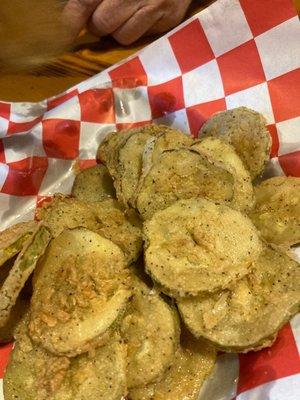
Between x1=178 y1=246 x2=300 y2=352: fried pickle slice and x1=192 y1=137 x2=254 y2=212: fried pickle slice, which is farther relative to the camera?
x1=192 y1=137 x2=254 y2=212: fried pickle slice

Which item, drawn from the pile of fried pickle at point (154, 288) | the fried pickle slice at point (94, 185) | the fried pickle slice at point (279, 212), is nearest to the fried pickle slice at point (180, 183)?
the pile of fried pickle at point (154, 288)

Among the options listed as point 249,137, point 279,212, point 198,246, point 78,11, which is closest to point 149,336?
point 198,246

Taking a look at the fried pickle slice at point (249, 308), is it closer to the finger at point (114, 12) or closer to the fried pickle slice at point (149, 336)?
the fried pickle slice at point (149, 336)

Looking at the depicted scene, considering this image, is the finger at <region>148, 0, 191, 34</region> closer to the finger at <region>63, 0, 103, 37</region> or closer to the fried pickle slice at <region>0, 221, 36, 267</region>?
the finger at <region>63, 0, 103, 37</region>

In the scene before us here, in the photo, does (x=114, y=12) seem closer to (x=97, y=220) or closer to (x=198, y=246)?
(x=97, y=220)

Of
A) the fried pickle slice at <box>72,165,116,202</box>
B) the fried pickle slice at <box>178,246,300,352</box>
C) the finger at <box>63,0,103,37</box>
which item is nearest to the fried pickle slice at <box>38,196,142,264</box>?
the fried pickle slice at <box>72,165,116,202</box>

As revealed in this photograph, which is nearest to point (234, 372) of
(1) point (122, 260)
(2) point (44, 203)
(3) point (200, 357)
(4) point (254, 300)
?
(3) point (200, 357)
